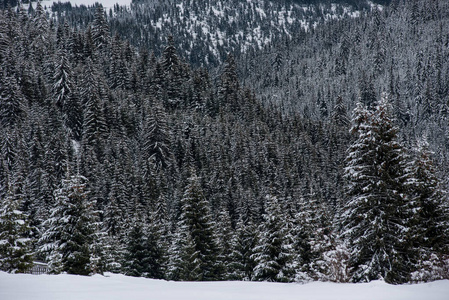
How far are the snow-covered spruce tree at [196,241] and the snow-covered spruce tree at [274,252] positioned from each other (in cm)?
661

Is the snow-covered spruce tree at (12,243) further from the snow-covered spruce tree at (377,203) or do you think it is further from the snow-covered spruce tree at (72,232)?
the snow-covered spruce tree at (377,203)

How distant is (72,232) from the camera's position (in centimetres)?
2267

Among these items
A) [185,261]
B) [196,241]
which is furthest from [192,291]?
[196,241]

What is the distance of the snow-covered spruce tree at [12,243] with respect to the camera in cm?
2080

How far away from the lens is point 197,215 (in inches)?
1305

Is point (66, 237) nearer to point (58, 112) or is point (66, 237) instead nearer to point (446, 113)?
point (58, 112)

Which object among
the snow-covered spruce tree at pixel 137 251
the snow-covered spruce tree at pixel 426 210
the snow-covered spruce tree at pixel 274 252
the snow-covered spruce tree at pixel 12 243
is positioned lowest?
the snow-covered spruce tree at pixel 137 251

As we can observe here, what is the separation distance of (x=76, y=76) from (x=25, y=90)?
1218 cm

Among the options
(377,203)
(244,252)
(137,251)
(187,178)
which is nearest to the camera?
(377,203)

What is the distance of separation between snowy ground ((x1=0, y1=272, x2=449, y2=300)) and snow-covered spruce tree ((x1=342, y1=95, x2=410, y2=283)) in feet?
25.2

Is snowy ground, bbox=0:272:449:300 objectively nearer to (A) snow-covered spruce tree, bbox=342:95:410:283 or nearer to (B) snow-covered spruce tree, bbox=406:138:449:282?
(A) snow-covered spruce tree, bbox=342:95:410:283

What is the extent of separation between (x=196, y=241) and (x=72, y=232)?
12732 mm

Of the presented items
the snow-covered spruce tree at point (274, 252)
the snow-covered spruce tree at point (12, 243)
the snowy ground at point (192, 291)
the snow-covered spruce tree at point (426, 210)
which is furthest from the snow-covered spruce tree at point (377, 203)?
the snow-covered spruce tree at point (12, 243)

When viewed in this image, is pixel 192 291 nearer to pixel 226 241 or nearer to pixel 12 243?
pixel 12 243
